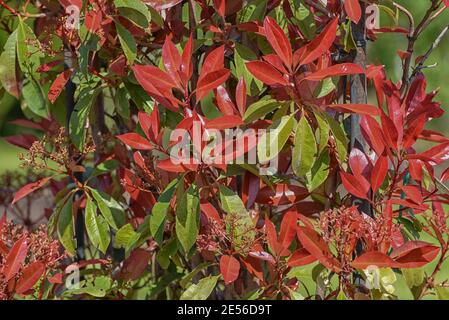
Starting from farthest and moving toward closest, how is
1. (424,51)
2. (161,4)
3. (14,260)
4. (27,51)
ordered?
(424,51) < (27,51) < (161,4) < (14,260)

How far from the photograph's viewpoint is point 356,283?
1.30 m

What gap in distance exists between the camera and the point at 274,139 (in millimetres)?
1202

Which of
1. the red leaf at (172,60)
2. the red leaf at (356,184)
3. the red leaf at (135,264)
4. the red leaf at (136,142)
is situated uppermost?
the red leaf at (172,60)

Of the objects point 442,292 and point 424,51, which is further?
point 424,51

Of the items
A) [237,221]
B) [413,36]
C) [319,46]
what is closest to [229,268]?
[237,221]

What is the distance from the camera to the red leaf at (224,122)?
1209mm

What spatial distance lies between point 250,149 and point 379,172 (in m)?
0.23

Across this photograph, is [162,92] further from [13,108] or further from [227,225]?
[13,108]

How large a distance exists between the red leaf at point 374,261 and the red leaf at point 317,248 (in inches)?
1.5

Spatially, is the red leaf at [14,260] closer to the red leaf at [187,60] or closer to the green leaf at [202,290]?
the green leaf at [202,290]

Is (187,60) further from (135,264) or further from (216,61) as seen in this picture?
(135,264)

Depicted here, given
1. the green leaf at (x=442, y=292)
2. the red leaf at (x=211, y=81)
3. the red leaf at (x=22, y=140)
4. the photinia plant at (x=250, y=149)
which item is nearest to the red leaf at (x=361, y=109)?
the photinia plant at (x=250, y=149)

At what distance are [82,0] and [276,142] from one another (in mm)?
479

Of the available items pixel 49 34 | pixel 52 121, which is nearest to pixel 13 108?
pixel 52 121
